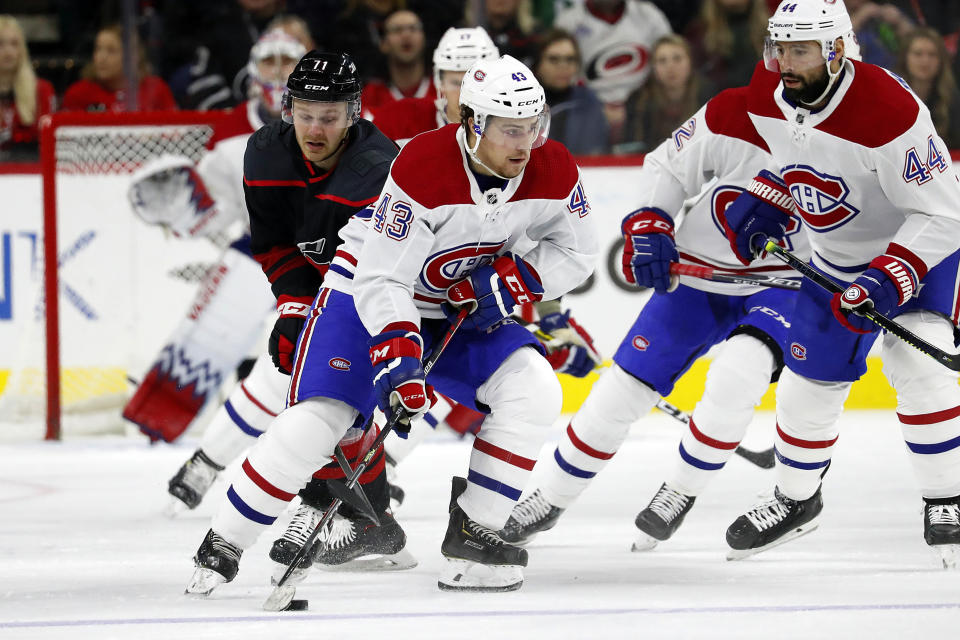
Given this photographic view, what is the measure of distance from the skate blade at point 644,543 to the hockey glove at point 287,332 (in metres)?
0.90

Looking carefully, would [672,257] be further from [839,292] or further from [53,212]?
[53,212]

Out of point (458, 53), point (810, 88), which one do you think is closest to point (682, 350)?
point (810, 88)

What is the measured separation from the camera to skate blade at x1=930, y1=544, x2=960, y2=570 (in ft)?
9.89

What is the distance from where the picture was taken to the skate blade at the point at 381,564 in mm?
3217

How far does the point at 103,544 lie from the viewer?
3535mm

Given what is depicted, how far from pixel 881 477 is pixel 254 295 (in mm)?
2067

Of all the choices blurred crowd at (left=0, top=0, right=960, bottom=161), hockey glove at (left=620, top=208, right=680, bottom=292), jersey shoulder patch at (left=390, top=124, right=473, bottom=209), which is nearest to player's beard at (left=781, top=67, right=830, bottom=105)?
hockey glove at (left=620, top=208, right=680, bottom=292)

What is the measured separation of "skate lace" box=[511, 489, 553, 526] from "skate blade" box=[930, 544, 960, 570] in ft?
2.87

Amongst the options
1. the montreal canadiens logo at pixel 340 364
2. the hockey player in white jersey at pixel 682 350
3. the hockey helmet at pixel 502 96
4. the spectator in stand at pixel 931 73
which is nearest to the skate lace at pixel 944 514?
the hockey player in white jersey at pixel 682 350

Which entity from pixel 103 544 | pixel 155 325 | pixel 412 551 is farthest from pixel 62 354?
pixel 412 551

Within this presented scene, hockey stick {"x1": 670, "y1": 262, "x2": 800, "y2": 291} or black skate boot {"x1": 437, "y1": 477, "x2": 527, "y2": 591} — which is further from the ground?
hockey stick {"x1": 670, "y1": 262, "x2": 800, "y2": 291}

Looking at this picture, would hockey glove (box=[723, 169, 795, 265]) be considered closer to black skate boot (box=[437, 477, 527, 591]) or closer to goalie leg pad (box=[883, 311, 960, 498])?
goalie leg pad (box=[883, 311, 960, 498])

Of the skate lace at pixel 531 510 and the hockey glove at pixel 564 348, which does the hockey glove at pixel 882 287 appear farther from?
the hockey glove at pixel 564 348

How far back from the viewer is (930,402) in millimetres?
3025
